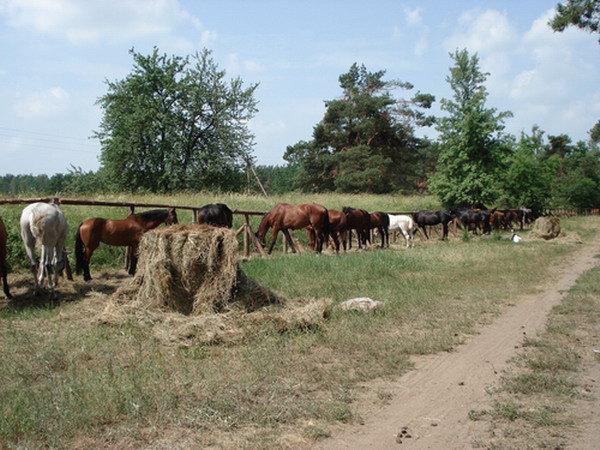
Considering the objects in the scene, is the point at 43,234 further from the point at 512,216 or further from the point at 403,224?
the point at 512,216

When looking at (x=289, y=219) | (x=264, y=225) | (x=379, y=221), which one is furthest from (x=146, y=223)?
(x=379, y=221)

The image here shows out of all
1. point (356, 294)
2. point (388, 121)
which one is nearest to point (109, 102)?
point (388, 121)

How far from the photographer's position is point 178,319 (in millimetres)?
6555

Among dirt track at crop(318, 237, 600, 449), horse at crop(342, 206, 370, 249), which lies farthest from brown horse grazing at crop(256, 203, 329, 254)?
dirt track at crop(318, 237, 600, 449)

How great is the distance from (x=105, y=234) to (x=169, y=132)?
24565mm

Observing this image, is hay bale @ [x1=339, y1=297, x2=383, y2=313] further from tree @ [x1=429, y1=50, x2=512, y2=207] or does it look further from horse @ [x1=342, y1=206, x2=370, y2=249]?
tree @ [x1=429, y1=50, x2=512, y2=207]

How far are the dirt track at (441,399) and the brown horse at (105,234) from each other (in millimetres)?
7883

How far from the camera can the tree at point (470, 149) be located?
120ft

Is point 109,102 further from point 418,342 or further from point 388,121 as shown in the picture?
point 418,342

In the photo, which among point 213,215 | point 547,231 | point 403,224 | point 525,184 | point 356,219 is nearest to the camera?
point 213,215

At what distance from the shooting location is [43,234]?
347 inches

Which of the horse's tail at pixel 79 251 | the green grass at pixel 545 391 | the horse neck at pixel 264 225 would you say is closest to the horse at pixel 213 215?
the horse neck at pixel 264 225

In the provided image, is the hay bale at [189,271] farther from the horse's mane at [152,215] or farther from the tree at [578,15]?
the tree at [578,15]

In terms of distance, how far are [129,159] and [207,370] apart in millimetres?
30662
